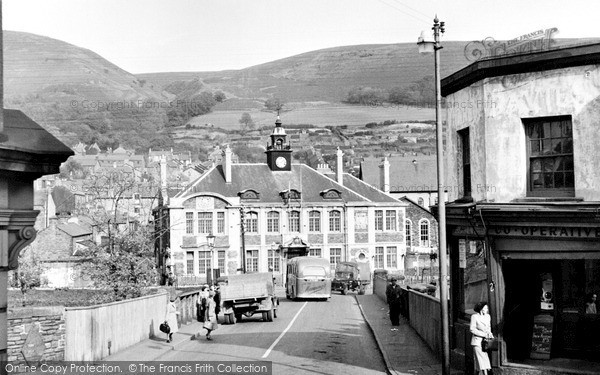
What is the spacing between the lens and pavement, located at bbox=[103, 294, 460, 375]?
71.8 feet

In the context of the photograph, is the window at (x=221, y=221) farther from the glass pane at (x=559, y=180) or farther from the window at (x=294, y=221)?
the glass pane at (x=559, y=180)

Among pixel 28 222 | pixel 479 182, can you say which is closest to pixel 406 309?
pixel 479 182

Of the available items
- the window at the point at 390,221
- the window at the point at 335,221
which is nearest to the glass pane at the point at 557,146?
the window at the point at 335,221

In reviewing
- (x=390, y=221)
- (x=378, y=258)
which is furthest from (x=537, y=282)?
(x=378, y=258)

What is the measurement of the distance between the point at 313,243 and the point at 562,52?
194 feet

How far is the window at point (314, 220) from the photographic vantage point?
76.6 metres

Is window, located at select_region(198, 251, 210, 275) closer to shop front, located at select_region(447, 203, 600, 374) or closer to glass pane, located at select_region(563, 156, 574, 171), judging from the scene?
shop front, located at select_region(447, 203, 600, 374)

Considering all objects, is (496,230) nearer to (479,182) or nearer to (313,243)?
(479,182)

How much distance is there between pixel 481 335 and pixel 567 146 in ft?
14.7

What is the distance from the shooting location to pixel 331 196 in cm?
7731

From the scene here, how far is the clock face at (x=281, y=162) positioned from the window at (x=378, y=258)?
12069 millimetres

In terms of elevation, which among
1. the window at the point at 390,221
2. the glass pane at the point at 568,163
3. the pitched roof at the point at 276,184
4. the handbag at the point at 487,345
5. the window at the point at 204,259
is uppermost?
the pitched roof at the point at 276,184

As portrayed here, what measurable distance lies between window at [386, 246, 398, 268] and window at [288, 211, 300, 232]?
28.6 feet

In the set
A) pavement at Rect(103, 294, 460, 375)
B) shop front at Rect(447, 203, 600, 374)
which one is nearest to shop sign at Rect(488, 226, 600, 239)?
shop front at Rect(447, 203, 600, 374)
